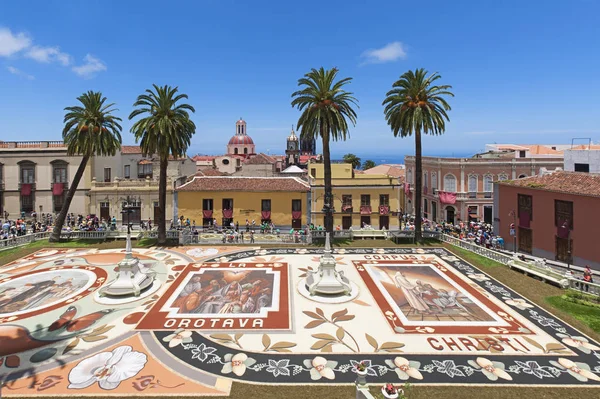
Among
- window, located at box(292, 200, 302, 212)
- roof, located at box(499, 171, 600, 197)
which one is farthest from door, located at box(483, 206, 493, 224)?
window, located at box(292, 200, 302, 212)

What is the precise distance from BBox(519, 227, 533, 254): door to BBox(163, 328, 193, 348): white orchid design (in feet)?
99.4

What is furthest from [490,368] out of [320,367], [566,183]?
[566,183]

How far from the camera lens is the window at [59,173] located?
45.9m

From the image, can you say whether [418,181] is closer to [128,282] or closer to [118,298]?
[128,282]

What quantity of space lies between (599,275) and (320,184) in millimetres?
27151

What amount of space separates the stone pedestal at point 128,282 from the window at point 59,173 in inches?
1236

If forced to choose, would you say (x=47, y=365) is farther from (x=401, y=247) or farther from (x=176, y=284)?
(x=401, y=247)

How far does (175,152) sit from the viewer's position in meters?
32.6

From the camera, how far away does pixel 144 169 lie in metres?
56.2

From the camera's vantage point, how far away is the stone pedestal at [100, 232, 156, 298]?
68.6 ft

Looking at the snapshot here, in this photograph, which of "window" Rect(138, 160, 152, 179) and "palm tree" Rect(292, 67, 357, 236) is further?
"window" Rect(138, 160, 152, 179)

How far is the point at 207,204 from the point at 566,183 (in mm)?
35404

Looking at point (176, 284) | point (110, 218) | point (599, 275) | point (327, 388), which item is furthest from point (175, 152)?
point (599, 275)

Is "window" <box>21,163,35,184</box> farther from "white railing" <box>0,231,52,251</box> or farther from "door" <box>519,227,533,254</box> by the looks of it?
"door" <box>519,227,533,254</box>
